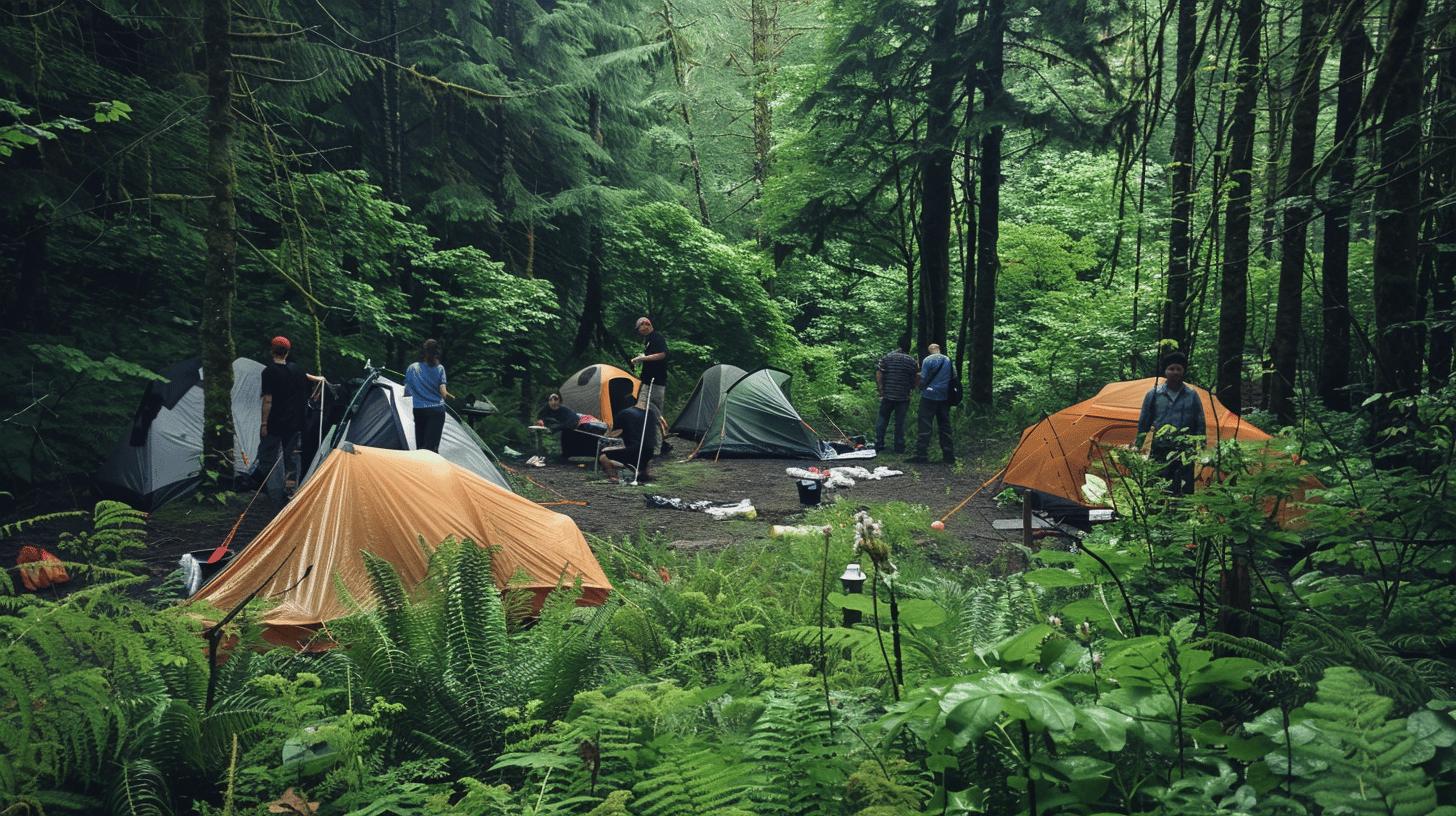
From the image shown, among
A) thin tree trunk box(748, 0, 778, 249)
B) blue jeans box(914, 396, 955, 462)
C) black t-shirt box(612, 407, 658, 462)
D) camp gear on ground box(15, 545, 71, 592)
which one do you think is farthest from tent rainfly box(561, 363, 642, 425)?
thin tree trunk box(748, 0, 778, 249)

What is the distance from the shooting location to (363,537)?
5.56m

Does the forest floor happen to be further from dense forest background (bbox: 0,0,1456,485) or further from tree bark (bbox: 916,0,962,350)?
tree bark (bbox: 916,0,962,350)

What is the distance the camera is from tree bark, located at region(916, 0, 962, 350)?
16.5m

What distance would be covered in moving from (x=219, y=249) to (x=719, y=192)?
70.3 feet

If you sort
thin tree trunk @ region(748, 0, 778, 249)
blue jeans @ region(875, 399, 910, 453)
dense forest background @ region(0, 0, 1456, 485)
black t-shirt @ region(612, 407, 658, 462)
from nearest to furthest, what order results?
dense forest background @ region(0, 0, 1456, 485) → black t-shirt @ region(612, 407, 658, 462) → blue jeans @ region(875, 399, 910, 453) → thin tree trunk @ region(748, 0, 778, 249)

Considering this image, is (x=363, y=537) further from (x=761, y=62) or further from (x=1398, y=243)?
(x=761, y=62)

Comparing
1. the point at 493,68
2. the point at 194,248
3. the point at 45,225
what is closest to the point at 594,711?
the point at 45,225

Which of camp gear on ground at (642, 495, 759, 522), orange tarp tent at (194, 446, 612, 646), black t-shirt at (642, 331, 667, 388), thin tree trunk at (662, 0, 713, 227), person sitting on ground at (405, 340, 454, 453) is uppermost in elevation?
thin tree trunk at (662, 0, 713, 227)

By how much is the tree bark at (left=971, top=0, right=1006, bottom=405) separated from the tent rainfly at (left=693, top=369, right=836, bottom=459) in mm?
3780

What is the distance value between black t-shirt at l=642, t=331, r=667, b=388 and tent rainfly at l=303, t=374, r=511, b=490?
3314 mm

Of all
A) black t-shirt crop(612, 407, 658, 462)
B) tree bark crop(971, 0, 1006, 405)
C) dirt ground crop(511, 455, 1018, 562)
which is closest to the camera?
dirt ground crop(511, 455, 1018, 562)

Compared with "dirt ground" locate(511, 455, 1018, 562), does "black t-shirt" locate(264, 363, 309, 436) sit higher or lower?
higher

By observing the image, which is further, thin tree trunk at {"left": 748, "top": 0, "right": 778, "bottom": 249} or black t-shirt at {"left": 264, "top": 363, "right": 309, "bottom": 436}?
thin tree trunk at {"left": 748, "top": 0, "right": 778, "bottom": 249}

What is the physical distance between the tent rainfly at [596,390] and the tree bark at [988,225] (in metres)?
6.50
